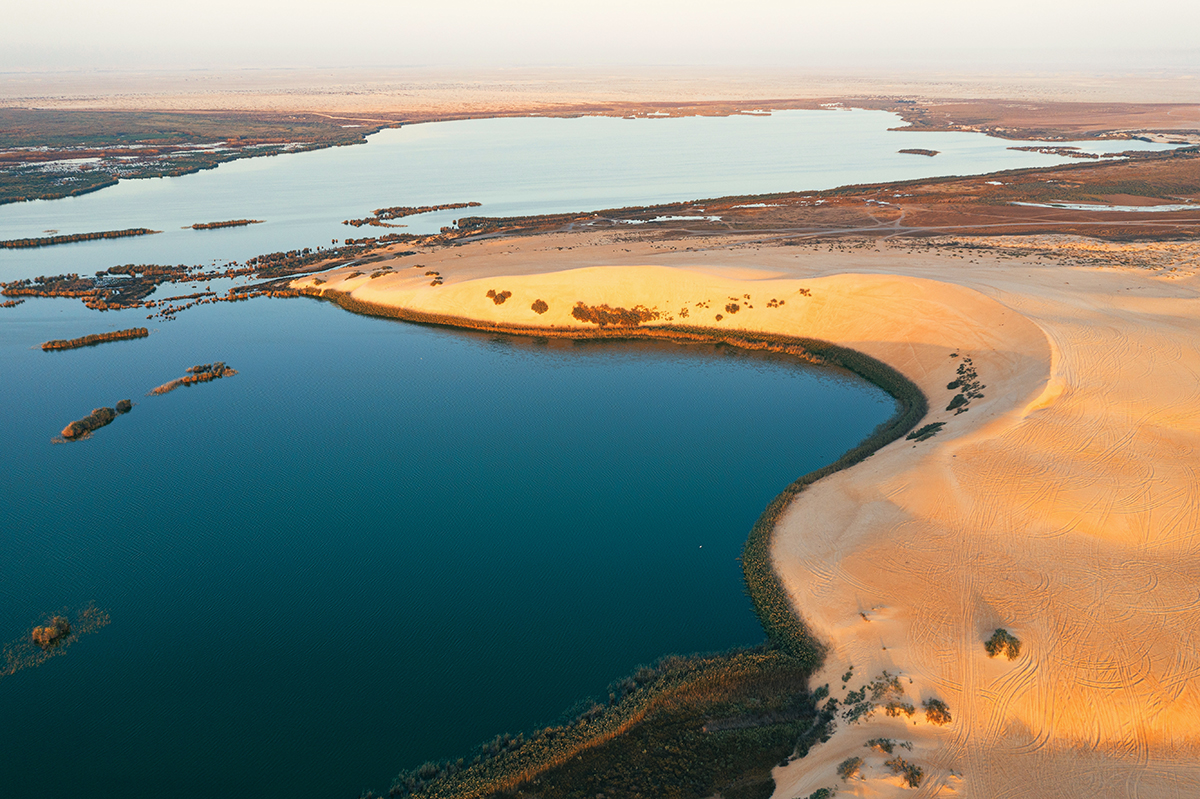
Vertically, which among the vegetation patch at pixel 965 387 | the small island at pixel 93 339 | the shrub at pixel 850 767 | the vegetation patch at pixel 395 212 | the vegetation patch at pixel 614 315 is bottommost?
the shrub at pixel 850 767

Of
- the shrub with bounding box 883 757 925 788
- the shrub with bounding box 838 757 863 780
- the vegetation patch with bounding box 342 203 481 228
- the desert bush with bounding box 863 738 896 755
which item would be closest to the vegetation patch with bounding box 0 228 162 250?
the vegetation patch with bounding box 342 203 481 228

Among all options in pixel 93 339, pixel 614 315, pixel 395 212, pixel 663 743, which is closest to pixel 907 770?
pixel 663 743

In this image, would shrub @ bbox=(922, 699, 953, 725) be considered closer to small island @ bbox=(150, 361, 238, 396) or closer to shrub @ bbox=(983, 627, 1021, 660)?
shrub @ bbox=(983, 627, 1021, 660)

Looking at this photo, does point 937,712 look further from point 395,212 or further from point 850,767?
point 395,212

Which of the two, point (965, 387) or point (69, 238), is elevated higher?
point (69, 238)

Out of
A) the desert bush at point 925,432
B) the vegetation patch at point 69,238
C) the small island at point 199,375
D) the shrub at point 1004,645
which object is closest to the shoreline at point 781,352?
the desert bush at point 925,432

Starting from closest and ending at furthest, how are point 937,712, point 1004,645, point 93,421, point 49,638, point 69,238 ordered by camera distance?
point 937,712
point 1004,645
point 49,638
point 93,421
point 69,238

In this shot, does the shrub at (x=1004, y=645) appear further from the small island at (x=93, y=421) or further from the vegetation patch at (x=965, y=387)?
the small island at (x=93, y=421)
